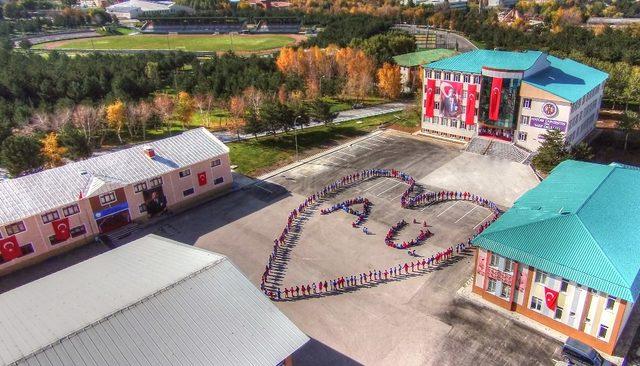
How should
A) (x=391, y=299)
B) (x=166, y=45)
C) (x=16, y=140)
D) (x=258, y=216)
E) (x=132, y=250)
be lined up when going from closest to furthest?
1. (x=132, y=250)
2. (x=391, y=299)
3. (x=258, y=216)
4. (x=16, y=140)
5. (x=166, y=45)

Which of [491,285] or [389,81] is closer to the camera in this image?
[491,285]

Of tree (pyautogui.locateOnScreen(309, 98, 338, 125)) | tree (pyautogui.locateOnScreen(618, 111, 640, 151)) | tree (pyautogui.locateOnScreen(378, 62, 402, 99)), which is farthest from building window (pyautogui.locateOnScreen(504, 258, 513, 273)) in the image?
tree (pyautogui.locateOnScreen(378, 62, 402, 99))

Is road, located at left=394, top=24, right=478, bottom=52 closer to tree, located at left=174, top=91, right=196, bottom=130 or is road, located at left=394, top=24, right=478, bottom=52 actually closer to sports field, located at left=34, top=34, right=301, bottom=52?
sports field, located at left=34, top=34, right=301, bottom=52

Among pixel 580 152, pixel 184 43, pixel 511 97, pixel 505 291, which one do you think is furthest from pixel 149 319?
pixel 184 43

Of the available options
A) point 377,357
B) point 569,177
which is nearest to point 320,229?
point 377,357

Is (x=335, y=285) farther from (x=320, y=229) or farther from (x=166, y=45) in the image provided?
(x=166, y=45)

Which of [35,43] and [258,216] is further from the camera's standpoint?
[35,43]

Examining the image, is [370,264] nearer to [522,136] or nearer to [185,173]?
[185,173]

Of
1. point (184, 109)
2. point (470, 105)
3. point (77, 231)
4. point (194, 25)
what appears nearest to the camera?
point (77, 231)

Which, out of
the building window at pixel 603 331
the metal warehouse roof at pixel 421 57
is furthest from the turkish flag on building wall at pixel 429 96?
the building window at pixel 603 331
